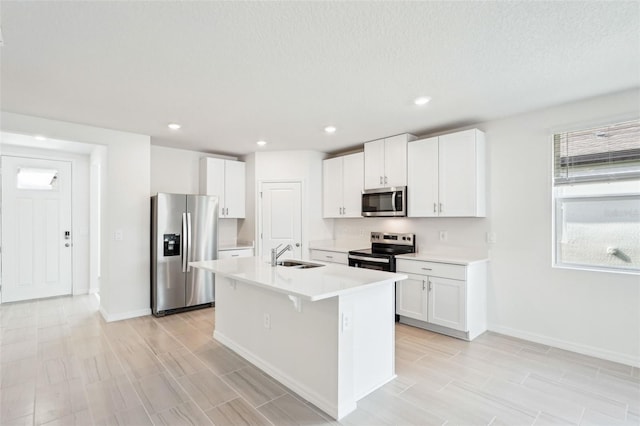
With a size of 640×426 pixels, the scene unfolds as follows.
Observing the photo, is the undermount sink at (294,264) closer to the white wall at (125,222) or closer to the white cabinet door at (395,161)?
the white cabinet door at (395,161)

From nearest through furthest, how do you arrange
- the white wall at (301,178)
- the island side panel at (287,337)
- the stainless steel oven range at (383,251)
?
the island side panel at (287,337), the stainless steel oven range at (383,251), the white wall at (301,178)

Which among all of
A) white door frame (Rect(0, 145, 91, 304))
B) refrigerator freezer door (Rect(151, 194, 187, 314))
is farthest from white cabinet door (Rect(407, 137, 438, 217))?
white door frame (Rect(0, 145, 91, 304))

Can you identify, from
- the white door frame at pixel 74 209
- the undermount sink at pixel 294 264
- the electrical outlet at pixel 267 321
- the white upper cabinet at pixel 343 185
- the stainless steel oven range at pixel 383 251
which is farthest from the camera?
the white door frame at pixel 74 209

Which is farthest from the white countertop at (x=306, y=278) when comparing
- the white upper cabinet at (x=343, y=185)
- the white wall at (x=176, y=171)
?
the white wall at (x=176, y=171)

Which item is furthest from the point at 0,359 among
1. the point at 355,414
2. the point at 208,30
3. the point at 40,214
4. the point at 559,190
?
the point at 559,190

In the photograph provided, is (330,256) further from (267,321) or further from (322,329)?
(322,329)

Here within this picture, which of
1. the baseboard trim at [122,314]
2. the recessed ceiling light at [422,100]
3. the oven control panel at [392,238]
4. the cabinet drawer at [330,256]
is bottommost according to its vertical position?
the baseboard trim at [122,314]

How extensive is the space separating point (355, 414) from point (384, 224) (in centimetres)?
298

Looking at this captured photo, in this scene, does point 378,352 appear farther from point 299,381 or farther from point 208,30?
point 208,30

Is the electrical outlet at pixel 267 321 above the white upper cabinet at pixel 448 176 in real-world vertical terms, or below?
below

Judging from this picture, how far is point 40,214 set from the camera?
16.0 ft

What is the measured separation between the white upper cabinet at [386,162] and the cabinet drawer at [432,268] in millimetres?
1023

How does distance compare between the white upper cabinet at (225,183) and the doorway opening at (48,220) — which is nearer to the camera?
the doorway opening at (48,220)

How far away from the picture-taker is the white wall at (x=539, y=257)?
2.82 meters
